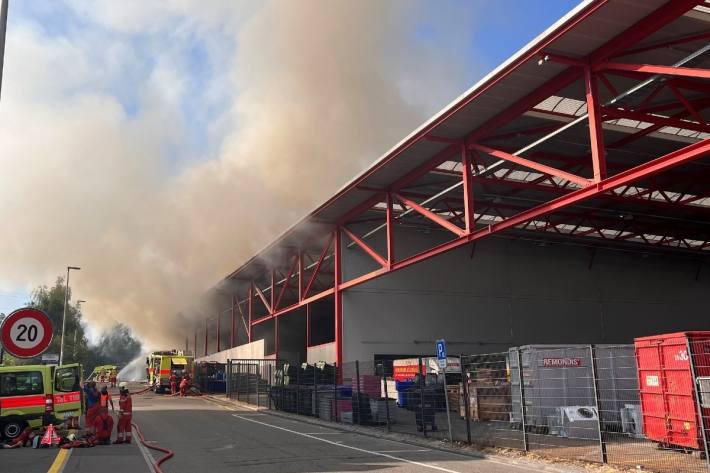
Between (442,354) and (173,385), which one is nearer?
(442,354)

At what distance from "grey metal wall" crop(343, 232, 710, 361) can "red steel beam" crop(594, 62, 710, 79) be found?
1561 centimetres

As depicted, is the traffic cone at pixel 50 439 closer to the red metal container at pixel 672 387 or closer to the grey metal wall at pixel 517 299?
the red metal container at pixel 672 387

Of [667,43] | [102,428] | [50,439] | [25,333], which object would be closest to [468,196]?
[667,43]

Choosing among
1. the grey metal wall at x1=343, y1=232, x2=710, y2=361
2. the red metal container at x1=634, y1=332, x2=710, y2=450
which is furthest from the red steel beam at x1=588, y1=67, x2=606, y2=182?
the grey metal wall at x1=343, y1=232, x2=710, y2=361

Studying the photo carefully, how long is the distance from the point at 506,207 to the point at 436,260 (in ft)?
18.9

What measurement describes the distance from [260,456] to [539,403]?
6.81m

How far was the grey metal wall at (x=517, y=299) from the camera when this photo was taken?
26062 millimetres

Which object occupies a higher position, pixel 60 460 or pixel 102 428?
pixel 102 428

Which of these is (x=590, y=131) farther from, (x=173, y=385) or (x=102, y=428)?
(x=173, y=385)

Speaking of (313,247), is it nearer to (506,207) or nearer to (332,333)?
(506,207)

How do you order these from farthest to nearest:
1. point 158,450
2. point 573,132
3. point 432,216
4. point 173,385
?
point 173,385 → point 432,216 → point 573,132 → point 158,450

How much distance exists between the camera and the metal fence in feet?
30.3

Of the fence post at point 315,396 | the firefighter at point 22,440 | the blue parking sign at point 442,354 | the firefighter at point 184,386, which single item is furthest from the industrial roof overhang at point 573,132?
the firefighter at point 22,440

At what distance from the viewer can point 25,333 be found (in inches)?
283
